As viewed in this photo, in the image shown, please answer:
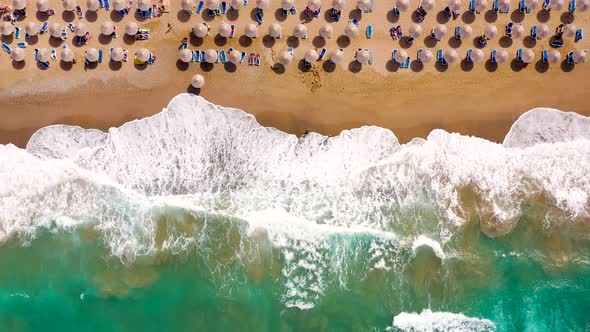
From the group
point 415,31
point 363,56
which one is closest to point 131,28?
point 363,56

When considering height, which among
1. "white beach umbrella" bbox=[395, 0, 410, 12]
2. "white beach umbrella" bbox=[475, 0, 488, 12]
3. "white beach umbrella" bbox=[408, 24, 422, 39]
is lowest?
"white beach umbrella" bbox=[408, 24, 422, 39]

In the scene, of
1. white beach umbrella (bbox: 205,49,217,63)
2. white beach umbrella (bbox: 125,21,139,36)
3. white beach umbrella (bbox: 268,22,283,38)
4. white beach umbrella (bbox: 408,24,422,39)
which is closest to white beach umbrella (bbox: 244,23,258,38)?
white beach umbrella (bbox: 268,22,283,38)

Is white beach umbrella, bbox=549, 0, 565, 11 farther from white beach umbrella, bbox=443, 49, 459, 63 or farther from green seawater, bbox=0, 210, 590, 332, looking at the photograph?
green seawater, bbox=0, 210, 590, 332

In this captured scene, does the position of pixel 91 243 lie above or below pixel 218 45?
below

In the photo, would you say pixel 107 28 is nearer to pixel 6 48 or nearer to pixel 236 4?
pixel 6 48

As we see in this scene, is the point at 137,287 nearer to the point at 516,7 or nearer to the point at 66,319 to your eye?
the point at 66,319

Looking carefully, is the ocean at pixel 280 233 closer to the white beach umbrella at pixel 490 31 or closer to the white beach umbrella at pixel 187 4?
the white beach umbrella at pixel 187 4

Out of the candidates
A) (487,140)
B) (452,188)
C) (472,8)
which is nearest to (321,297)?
(452,188)
